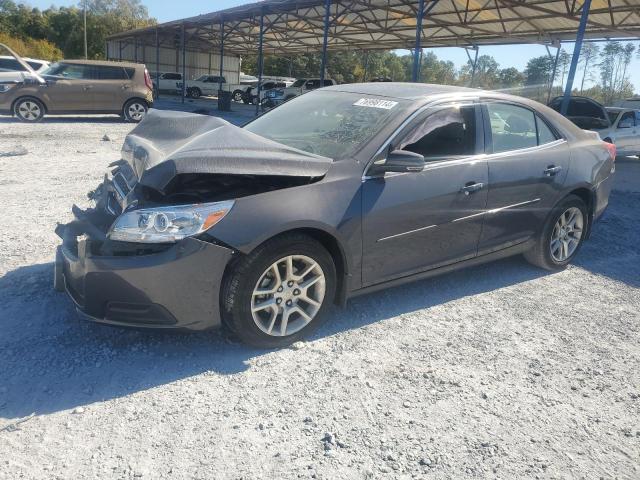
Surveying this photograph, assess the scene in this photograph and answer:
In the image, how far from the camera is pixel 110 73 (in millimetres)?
14625

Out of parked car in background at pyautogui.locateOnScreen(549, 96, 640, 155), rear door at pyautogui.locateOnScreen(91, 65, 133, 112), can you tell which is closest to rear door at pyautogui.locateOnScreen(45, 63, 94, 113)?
rear door at pyautogui.locateOnScreen(91, 65, 133, 112)

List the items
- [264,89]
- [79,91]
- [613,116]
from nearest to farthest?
[613,116]
[79,91]
[264,89]

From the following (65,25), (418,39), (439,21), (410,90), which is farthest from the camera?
(65,25)

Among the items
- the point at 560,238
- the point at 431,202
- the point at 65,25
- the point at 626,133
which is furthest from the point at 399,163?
the point at 65,25

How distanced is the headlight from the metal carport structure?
38.9 feet

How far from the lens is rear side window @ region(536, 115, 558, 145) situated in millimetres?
4523

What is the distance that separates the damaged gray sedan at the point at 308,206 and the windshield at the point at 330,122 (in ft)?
0.05

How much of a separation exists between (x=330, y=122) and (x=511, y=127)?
1.54m

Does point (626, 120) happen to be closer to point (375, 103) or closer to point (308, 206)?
Answer: point (375, 103)

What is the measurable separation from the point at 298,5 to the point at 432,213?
1766 centimetres

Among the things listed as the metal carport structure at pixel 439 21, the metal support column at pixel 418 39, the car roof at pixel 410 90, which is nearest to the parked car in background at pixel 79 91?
the metal carport structure at pixel 439 21

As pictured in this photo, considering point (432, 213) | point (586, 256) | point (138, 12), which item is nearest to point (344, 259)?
point (432, 213)

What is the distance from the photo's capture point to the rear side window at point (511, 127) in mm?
4133

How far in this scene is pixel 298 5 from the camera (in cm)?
1914
